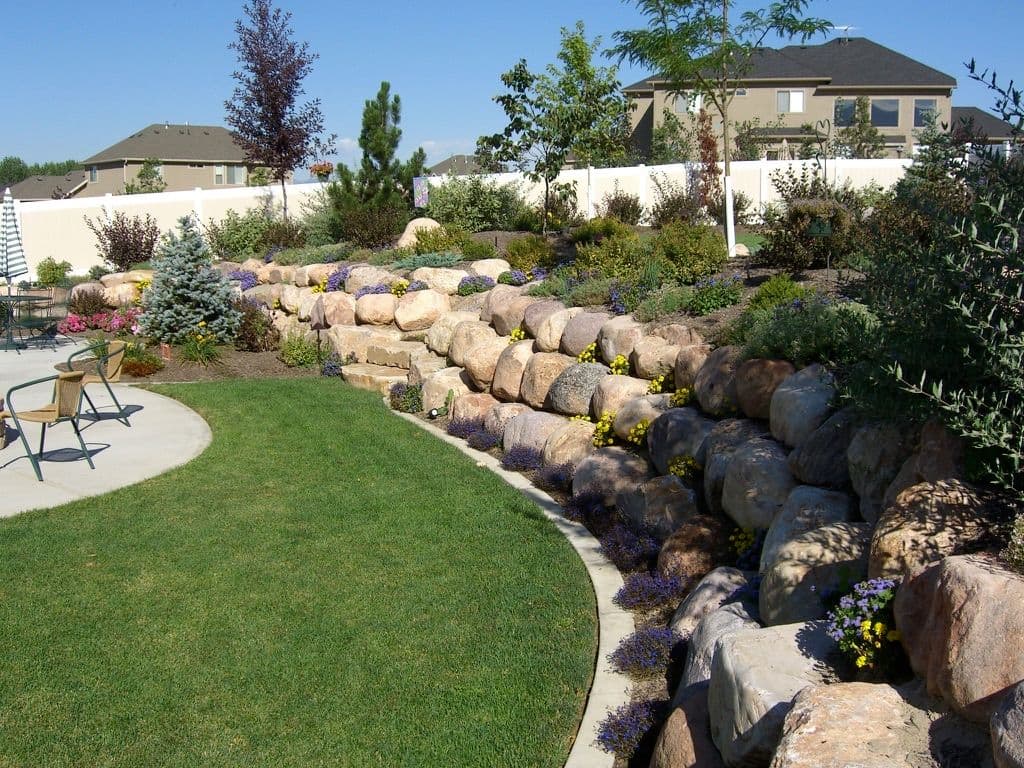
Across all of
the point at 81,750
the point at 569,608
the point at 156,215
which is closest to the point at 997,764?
the point at 569,608

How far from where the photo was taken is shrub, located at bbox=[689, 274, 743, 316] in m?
9.28

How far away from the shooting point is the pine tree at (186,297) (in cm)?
1452

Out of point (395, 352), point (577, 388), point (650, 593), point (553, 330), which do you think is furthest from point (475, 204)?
point (650, 593)

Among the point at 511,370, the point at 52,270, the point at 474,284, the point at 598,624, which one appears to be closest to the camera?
the point at 598,624

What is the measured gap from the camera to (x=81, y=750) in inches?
174

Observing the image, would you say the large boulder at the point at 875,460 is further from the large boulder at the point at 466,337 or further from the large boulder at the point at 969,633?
the large boulder at the point at 466,337

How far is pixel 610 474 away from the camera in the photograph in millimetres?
7992

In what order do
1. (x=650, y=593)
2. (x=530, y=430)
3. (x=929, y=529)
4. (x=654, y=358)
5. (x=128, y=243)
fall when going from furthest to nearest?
(x=128, y=243)
(x=530, y=430)
(x=654, y=358)
(x=650, y=593)
(x=929, y=529)

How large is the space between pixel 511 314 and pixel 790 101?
3234cm

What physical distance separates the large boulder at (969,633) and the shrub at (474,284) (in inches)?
437

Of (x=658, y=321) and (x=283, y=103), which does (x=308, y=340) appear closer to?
(x=658, y=321)

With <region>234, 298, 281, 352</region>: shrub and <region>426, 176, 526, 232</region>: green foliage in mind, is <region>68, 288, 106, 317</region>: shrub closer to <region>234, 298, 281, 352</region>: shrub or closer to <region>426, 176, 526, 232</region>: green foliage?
<region>234, 298, 281, 352</region>: shrub

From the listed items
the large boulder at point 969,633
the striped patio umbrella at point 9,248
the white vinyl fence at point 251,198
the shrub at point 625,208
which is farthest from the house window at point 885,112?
the large boulder at point 969,633

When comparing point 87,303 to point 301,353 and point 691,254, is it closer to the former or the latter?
point 301,353
